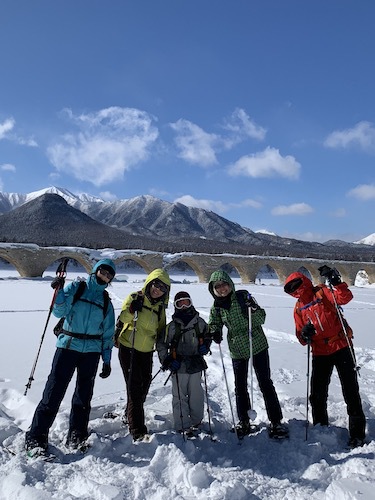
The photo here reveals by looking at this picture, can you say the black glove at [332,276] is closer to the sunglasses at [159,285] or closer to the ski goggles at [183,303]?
the ski goggles at [183,303]

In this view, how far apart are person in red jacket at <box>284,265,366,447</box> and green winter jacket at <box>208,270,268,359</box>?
0.37 meters

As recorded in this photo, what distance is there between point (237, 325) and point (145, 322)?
84 centimetres

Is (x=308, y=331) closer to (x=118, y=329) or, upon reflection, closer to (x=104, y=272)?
(x=118, y=329)

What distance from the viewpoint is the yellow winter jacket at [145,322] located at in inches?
124

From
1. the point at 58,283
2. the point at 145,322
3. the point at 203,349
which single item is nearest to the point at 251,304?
the point at 203,349

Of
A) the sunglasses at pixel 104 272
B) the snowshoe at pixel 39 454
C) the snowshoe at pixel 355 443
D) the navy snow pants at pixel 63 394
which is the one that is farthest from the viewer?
the sunglasses at pixel 104 272

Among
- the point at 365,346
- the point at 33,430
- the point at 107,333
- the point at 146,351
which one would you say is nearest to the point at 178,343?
the point at 146,351

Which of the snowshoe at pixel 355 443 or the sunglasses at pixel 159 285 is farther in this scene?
the sunglasses at pixel 159 285

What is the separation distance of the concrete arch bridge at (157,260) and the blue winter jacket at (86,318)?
22.5 m

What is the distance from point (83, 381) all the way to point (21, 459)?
647mm

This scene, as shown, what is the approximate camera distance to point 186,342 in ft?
10.4

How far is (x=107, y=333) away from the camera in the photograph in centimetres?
305

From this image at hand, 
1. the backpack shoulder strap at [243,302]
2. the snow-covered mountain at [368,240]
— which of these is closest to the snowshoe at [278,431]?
the backpack shoulder strap at [243,302]

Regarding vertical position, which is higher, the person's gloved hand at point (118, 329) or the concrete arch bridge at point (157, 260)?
the concrete arch bridge at point (157, 260)
